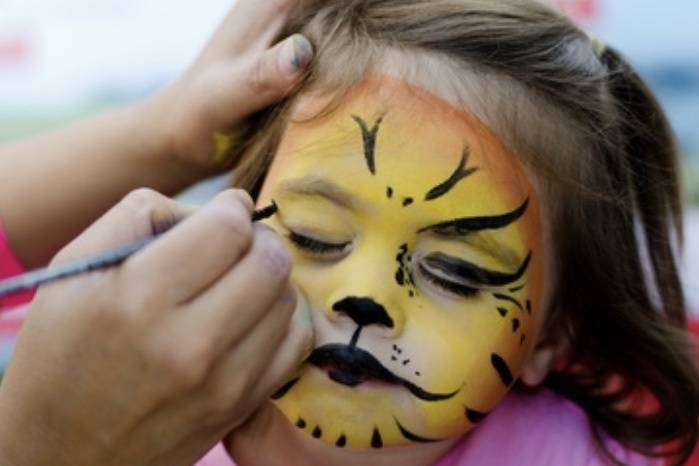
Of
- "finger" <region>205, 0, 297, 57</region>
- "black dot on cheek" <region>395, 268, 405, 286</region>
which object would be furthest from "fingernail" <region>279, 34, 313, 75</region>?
"black dot on cheek" <region>395, 268, 405, 286</region>

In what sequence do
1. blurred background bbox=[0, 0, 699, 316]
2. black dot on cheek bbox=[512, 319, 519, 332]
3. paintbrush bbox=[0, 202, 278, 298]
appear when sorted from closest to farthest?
paintbrush bbox=[0, 202, 278, 298] → black dot on cheek bbox=[512, 319, 519, 332] → blurred background bbox=[0, 0, 699, 316]

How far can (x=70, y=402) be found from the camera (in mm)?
619

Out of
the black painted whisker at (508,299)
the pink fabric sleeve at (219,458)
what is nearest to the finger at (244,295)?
the black painted whisker at (508,299)

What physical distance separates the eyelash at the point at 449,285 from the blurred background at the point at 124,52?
0.87 metres

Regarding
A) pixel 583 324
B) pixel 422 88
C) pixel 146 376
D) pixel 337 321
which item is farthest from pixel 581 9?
pixel 146 376

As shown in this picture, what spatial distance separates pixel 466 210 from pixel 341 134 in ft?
0.37

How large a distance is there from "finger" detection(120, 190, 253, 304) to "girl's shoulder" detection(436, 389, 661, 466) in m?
0.45

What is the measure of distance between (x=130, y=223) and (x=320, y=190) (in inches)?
8.3

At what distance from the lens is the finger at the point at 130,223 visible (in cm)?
64

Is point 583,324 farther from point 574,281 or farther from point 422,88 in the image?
point 422,88

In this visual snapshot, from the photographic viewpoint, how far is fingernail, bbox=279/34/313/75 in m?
0.90

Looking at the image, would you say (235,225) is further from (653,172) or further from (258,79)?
(653,172)

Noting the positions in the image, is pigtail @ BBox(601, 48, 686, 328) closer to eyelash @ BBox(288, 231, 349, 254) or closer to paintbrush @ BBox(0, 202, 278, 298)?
eyelash @ BBox(288, 231, 349, 254)

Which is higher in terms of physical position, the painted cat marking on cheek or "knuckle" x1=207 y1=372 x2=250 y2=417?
"knuckle" x1=207 y1=372 x2=250 y2=417
